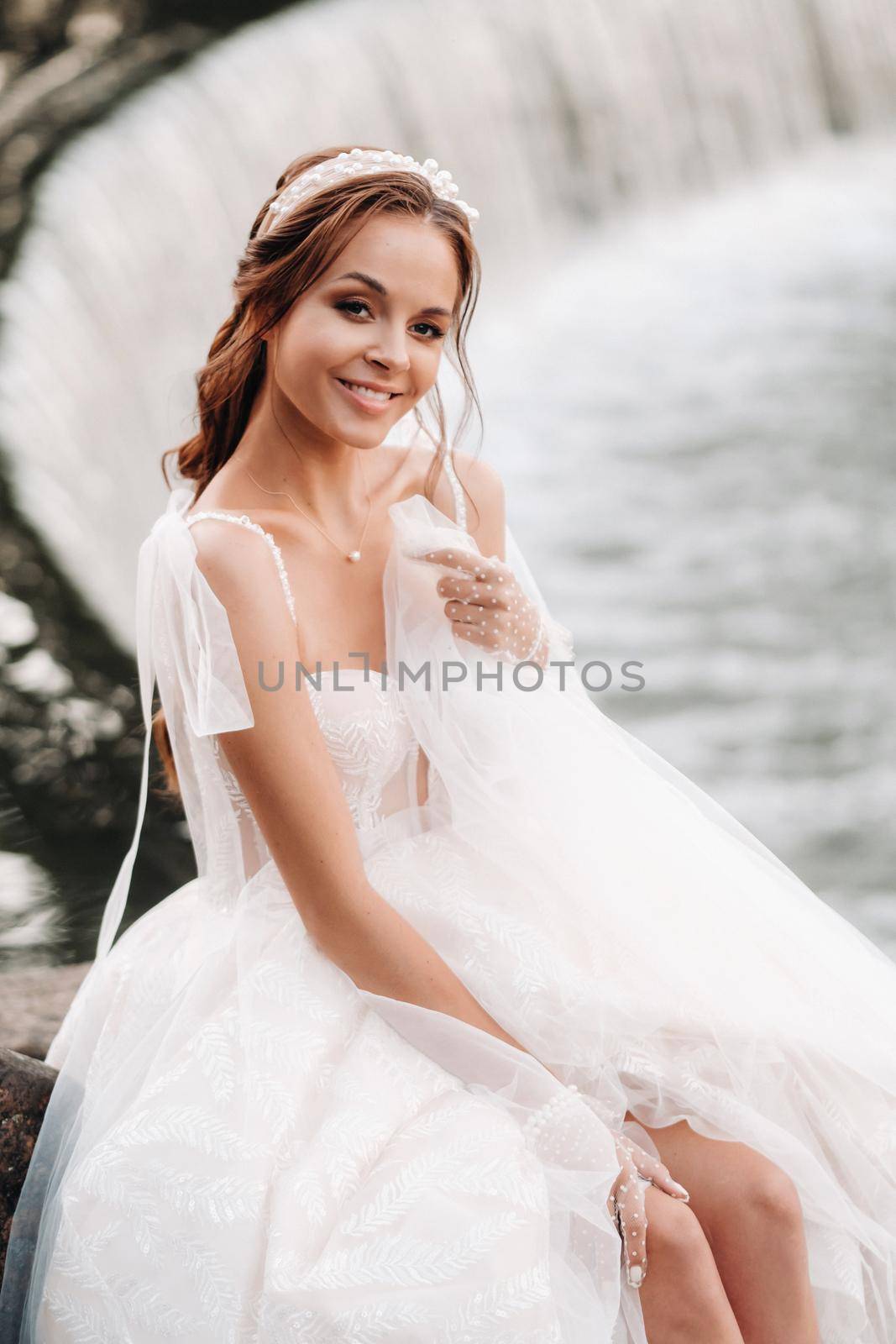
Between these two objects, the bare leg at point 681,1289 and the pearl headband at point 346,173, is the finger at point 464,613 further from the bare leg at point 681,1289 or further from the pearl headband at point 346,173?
the bare leg at point 681,1289

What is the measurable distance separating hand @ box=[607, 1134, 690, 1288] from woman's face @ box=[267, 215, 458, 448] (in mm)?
954

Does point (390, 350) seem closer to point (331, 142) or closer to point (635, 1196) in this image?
point (635, 1196)

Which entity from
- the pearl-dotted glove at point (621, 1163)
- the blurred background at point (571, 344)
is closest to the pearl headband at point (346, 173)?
the pearl-dotted glove at point (621, 1163)

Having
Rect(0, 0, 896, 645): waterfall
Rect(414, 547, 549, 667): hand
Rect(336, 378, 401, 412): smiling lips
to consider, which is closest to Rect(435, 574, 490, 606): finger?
Rect(414, 547, 549, 667): hand

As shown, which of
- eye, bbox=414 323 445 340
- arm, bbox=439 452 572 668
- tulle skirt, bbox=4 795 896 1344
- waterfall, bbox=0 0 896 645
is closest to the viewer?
tulle skirt, bbox=4 795 896 1344

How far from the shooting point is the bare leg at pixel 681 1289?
4.44ft

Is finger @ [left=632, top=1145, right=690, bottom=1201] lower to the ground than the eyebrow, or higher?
lower

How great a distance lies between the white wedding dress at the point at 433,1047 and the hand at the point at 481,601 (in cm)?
3

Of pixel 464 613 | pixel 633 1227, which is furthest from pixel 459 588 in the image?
pixel 633 1227

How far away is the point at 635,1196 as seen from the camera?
4.56ft

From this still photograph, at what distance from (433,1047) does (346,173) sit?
1097 mm

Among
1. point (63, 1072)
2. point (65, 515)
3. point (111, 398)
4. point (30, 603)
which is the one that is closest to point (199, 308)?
point (111, 398)

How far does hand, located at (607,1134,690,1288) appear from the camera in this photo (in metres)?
1.37

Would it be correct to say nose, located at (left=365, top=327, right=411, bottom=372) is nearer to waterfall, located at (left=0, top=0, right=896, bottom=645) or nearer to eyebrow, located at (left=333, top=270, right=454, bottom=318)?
eyebrow, located at (left=333, top=270, right=454, bottom=318)
